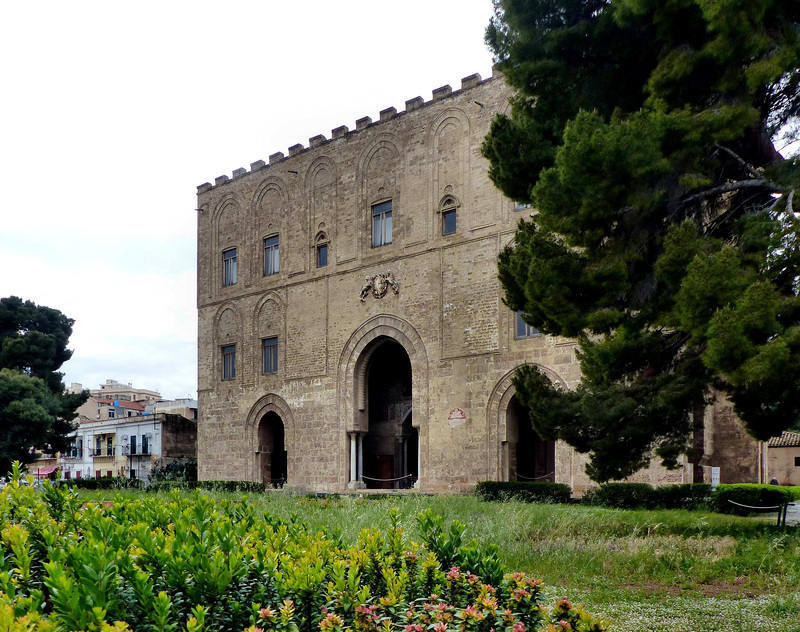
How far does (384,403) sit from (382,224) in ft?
21.1

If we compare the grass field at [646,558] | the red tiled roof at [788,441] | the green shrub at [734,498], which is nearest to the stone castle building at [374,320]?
the green shrub at [734,498]

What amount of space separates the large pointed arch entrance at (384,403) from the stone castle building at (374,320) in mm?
53

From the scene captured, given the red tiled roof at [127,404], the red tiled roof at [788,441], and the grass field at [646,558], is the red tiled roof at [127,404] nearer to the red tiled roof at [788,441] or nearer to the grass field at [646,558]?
the red tiled roof at [788,441]

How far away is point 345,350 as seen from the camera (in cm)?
2420

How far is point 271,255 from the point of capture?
89.8ft

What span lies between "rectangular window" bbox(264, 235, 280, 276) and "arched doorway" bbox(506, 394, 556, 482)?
10.4m

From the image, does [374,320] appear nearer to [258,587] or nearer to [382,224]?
[382,224]

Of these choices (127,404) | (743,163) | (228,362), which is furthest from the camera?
(127,404)

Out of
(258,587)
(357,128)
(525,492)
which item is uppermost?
(357,128)

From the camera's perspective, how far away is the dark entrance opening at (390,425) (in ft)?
84.4

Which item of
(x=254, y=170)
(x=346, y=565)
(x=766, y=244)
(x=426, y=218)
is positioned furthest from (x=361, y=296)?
(x=346, y=565)

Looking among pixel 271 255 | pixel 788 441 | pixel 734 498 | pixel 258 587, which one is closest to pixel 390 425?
pixel 271 255

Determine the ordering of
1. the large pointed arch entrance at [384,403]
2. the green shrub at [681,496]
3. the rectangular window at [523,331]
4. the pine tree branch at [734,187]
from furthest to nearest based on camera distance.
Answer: the large pointed arch entrance at [384,403] → the rectangular window at [523,331] → the green shrub at [681,496] → the pine tree branch at [734,187]

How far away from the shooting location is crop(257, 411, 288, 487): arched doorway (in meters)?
26.7
